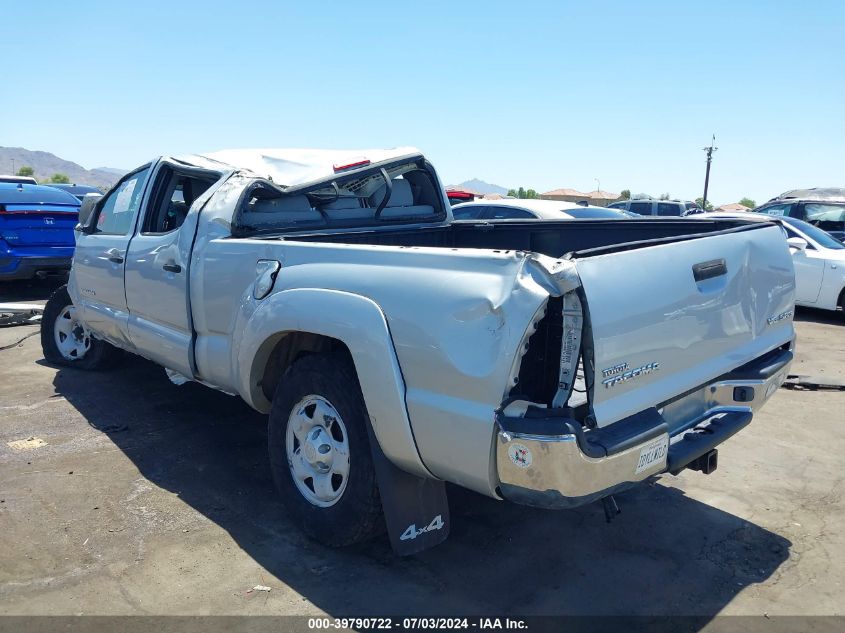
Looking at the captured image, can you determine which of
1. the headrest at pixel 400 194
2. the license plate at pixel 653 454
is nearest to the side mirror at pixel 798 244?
the license plate at pixel 653 454

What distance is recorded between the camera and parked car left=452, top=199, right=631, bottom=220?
1069cm

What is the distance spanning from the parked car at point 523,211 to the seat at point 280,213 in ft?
19.1

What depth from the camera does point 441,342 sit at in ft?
9.07

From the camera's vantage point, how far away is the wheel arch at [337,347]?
9.73 ft

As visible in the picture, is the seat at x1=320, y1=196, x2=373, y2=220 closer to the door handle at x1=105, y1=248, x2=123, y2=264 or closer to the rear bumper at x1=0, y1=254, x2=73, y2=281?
the door handle at x1=105, y1=248, x2=123, y2=264

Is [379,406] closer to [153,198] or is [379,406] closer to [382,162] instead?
[382,162]

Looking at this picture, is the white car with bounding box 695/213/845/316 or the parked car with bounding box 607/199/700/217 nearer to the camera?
the white car with bounding box 695/213/845/316

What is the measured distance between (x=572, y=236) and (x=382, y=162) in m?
1.37

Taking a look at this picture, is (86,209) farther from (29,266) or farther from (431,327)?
(29,266)

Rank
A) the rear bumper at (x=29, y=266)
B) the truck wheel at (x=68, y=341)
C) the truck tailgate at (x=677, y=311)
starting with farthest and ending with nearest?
1. the rear bumper at (x=29, y=266)
2. the truck wheel at (x=68, y=341)
3. the truck tailgate at (x=677, y=311)

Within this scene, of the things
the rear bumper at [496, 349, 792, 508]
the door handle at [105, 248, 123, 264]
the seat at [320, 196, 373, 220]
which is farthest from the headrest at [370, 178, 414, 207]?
the rear bumper at [496, 349, 792, 508]

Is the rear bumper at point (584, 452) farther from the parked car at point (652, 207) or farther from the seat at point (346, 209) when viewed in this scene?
the parked car at point (652, 207)

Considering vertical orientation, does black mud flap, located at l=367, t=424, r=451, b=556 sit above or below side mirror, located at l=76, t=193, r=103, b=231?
below

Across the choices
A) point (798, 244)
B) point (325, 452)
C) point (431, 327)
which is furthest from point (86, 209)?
point (798, 244)
